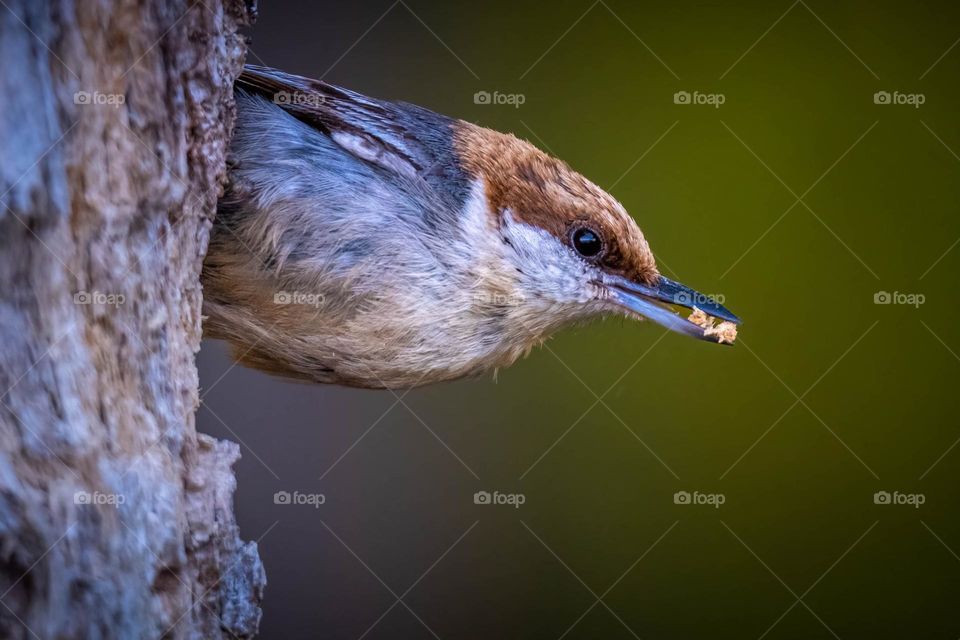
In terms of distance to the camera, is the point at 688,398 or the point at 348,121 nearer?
the point at 348,121

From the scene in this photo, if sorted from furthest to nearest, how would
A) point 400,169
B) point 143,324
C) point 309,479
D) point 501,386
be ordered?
point 501,386 < point 309,479 < point 400,169 < point 143,324

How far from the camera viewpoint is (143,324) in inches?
50.3

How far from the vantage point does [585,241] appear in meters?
1.87

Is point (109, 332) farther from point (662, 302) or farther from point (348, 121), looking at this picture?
point (662, 302)

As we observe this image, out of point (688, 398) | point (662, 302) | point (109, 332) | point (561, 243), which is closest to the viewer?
point (109, 332)

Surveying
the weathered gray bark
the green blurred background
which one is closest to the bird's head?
the weathered gray bark

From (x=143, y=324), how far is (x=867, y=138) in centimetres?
218

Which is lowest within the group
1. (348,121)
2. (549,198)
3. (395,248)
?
(395,248)

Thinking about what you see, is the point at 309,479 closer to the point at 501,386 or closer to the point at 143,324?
the point at 501,386

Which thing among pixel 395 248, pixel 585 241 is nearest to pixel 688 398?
pixel 585 241

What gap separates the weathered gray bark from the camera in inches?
43.8

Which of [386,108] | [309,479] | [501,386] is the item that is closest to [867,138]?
[501,386]

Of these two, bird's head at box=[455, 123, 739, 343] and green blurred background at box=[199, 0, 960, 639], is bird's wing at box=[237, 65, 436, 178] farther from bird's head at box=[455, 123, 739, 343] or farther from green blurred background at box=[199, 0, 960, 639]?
green blurred background at box=[199, 0, 960, 639]

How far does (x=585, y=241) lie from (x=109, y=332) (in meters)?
0.97
